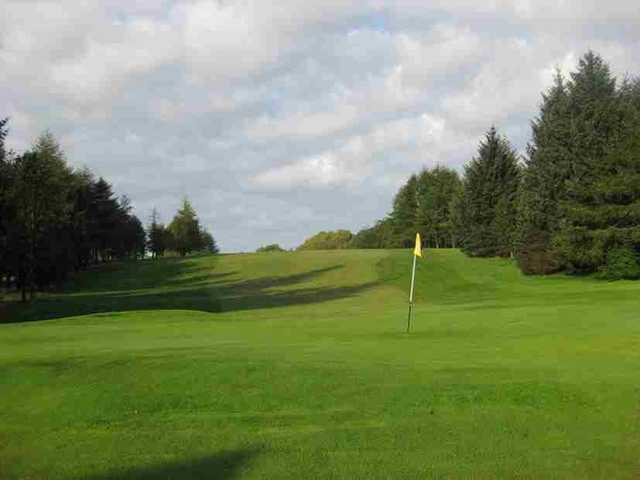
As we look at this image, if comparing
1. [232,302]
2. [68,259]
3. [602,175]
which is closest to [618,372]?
[232,302]

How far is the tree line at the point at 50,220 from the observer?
52469 millimetres

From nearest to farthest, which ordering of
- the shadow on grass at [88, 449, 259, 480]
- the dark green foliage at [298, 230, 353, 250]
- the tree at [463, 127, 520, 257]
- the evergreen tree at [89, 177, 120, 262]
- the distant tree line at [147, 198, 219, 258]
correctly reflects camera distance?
1. the shadow on grass at [88, 449, 259, 480]
2. the tree at [463, 127, 520, 257]
3. the evergreen tree at [89, 177, 120, 262]
4. the distant tree line at [147, 198, 219, 258]
5. the dark green foliage at [298, 230, 353, 250]

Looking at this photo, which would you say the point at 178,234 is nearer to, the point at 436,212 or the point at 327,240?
the point at 436,212

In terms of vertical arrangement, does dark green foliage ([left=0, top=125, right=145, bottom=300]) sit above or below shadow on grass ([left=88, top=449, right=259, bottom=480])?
above

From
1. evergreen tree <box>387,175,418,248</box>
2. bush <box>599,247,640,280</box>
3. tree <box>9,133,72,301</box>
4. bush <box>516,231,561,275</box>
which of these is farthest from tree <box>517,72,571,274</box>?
evergreen tree <box>387,175,418,248</box>

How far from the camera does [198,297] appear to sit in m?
56.8

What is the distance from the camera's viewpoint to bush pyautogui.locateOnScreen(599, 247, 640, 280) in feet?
181

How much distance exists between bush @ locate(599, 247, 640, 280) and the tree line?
40922 mm

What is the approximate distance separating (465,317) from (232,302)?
29425 millimetres

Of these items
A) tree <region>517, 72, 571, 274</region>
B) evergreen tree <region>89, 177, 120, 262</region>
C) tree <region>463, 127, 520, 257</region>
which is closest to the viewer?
tree <region>517, 72, 571, 274</region>

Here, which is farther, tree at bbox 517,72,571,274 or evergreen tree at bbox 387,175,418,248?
evergreen tree at bbox 387,175,418,248

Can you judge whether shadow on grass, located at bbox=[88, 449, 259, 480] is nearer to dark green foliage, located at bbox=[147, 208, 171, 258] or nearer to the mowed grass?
the mowed grass

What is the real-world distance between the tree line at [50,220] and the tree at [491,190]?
37.8 m

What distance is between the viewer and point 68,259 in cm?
6325
